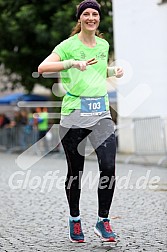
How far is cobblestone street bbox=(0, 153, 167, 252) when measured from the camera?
5130 mm

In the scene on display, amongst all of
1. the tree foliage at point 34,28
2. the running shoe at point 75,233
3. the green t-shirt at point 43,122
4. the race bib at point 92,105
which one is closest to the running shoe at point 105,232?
the running shoe at point 75,233

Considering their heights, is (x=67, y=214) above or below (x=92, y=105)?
below

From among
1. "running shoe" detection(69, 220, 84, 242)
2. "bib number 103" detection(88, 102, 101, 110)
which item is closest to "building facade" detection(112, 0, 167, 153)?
"running shoe" detection(69, 220, 84, 242)

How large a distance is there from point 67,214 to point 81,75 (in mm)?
2301

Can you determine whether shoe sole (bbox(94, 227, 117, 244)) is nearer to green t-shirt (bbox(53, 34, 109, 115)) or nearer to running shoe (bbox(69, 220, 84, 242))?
running shoe (bbox(69, 220, 84, 242))

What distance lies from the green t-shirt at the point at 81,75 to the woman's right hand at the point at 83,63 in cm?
21

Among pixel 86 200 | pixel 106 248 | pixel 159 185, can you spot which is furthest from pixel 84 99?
pixel 159 185

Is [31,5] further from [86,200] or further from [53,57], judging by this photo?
[53,57]

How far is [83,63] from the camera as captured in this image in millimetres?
4754

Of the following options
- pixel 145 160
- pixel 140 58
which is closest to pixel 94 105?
pixel 145 160

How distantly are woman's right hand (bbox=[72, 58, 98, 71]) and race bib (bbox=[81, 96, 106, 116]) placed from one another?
0.35 metres

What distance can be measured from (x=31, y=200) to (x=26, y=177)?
13.0 ft

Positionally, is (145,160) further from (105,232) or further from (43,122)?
(105,232)

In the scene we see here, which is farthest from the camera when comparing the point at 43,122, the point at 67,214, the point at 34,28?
the point at 34,28
